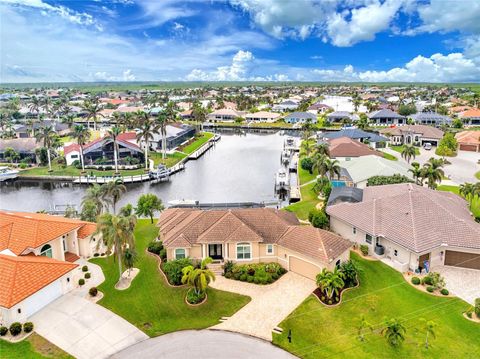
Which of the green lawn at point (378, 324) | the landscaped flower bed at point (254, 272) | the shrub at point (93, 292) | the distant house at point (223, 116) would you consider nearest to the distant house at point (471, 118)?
the distant house at point (223, 116)

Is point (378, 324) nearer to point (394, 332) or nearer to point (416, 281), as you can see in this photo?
point (394, 332)

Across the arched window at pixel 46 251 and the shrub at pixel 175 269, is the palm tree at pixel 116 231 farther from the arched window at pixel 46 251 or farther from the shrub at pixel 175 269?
the arched window at pixel 46 251

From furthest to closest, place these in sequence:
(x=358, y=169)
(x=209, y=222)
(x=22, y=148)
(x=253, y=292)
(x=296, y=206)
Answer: (x=22, y=148) < (x=358, y=169) < (x=296, y=206) < (x=209, y=222) < (x=253, y=292)

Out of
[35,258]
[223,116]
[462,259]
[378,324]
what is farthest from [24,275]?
[223,116]

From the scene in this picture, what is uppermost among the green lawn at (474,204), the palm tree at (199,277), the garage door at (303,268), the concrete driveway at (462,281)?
the palm tree at (199,277)

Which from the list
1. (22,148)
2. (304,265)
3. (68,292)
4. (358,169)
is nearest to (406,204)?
(304,265)

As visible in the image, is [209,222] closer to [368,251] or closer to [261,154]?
[368,251]

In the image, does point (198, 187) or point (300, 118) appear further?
point (300, 118)
